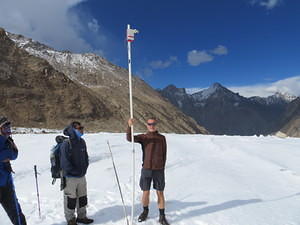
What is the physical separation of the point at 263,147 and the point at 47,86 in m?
53.6

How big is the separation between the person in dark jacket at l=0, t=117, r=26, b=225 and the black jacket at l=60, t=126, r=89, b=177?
3.12ft

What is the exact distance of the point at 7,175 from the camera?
5465mm

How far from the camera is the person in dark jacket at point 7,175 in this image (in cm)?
536

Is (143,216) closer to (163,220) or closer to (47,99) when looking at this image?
(163,220)

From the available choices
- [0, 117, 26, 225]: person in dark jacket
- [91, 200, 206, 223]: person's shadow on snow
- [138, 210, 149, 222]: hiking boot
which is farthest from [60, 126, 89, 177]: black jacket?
[138, 210, 149, 222]: hiking boot

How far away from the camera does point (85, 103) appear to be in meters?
64.2

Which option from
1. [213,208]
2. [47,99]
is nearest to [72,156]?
[213,208]

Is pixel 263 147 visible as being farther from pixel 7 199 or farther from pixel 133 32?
pixel 7 199

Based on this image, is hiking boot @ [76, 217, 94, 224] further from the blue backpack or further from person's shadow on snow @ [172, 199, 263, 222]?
person's shadow on snow @ [172, 199, 263, 222]

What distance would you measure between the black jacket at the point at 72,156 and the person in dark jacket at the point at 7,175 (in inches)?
37.4

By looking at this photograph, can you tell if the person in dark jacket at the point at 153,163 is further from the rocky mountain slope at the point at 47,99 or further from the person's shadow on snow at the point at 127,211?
the rocky mountain slope at the point at 47,99

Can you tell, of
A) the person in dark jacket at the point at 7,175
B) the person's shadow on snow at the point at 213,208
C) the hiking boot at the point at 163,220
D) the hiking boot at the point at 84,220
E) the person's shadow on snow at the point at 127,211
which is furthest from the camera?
the person's shadow on snow at the point at 213,208

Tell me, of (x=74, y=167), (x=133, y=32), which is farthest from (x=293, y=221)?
(x=133, y=32)

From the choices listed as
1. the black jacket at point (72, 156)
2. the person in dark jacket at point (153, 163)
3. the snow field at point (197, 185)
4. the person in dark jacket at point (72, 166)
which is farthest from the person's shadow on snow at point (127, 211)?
the black jacket at point (72, 156)
